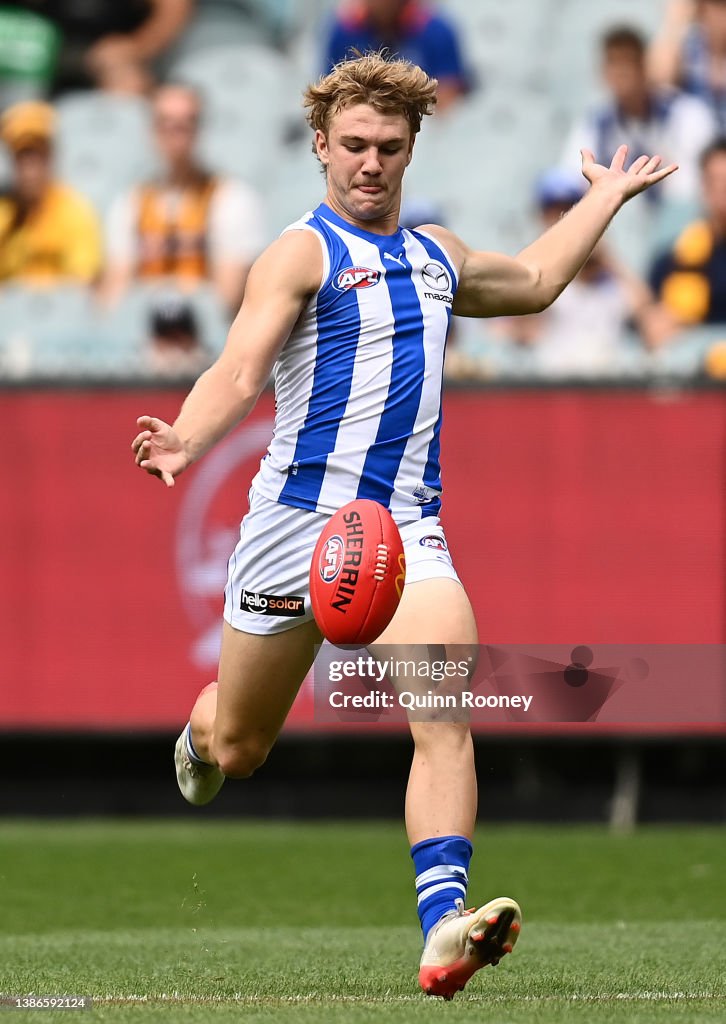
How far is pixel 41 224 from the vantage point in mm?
13016

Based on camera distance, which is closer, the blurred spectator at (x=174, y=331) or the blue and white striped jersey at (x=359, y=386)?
the blue and white striped jersey at (x=359, y=386)

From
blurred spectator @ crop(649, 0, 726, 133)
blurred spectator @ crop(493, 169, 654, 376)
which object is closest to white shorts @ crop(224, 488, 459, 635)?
blurred spectator @ crop(493, 169, 654, 376)

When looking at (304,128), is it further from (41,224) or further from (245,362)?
(245,362)

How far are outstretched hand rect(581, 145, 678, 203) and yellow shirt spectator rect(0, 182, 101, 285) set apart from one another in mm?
7529

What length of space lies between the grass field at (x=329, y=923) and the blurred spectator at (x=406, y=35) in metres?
5.75

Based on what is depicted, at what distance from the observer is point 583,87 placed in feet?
44.9

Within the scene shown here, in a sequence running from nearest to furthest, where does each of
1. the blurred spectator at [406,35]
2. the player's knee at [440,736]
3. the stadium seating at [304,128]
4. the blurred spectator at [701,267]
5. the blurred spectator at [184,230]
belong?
the player's knee at [440,736] → the blurred spectator at [701,267] → the blurred spectator at [184,230] → the stadium seating at [304,128] → the blurred spectator at [406,35]

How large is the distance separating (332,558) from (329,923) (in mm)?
3140

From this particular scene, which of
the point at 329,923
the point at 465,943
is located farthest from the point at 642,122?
the point at 465,943

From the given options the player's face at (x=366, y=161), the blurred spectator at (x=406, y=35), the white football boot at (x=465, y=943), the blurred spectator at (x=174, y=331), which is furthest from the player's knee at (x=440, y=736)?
the blurred spectator at (x=406, y=35)

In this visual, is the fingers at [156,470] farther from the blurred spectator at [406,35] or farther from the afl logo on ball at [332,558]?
the blurred spectator at [406,35]

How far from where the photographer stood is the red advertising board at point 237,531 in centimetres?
1066

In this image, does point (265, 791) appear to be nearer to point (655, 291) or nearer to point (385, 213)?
point (655, 291)

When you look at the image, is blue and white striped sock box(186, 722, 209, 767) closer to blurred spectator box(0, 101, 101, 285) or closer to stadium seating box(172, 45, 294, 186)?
blurred spectator box(0, 101, 101, 285)
